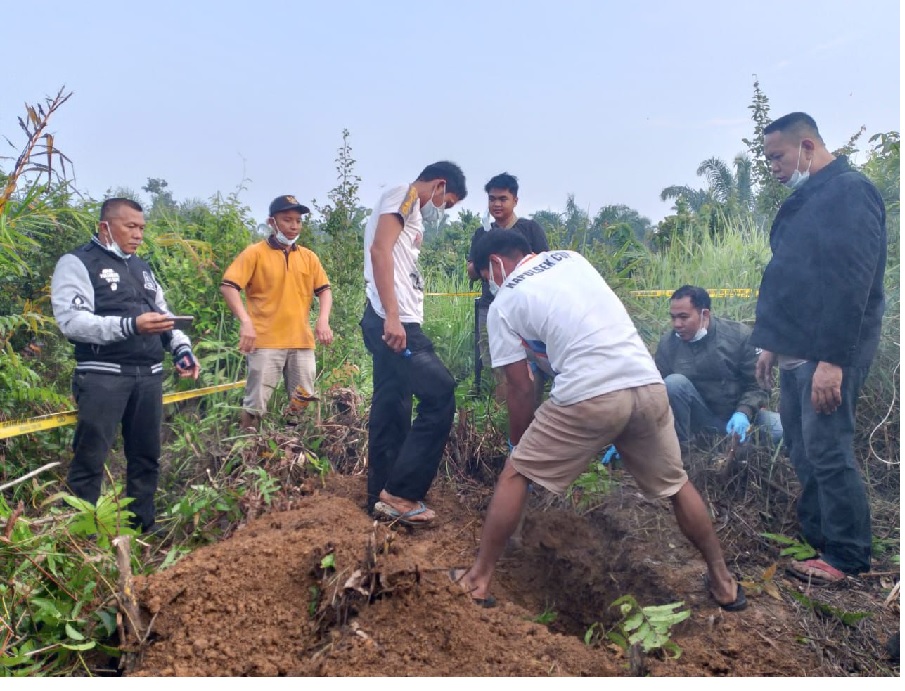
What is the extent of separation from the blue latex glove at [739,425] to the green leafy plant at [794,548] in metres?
0.58

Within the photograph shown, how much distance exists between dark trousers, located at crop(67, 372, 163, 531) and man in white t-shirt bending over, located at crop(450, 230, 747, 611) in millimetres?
1690

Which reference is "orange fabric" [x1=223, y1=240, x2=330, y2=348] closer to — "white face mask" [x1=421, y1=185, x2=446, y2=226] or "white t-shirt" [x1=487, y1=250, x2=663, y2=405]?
"white face mask" [x1=421, y1=185, x2=446, y2=226]

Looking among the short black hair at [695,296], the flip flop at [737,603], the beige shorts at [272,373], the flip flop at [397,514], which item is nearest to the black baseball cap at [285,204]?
the beige shorts at [272,373]

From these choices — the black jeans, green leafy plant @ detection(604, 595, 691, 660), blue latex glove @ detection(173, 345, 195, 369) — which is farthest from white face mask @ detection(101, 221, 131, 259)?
green leafy plant @ detection(604, 595, 691, 660)

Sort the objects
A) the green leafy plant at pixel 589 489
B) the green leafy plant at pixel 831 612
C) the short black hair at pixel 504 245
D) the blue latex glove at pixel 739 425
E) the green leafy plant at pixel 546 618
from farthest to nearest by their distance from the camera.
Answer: the blue latex glove at pixel 739 425 → the green leafy plant at pixel 589 489 → the short black hair at pixel 504 245 → the green leafy plant at pixel 546 618 → the green leafy plant at pixel 831 612

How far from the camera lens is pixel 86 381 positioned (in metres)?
3.18

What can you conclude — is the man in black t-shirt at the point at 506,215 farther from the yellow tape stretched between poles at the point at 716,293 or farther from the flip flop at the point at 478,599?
the flip flop at the point at 478,599

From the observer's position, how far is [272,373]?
13.8ft

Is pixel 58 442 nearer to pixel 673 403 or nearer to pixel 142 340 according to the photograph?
pixel 142 340

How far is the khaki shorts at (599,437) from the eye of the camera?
2.49 meters

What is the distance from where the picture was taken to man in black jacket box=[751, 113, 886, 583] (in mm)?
2701

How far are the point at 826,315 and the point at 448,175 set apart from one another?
173 centimetres
